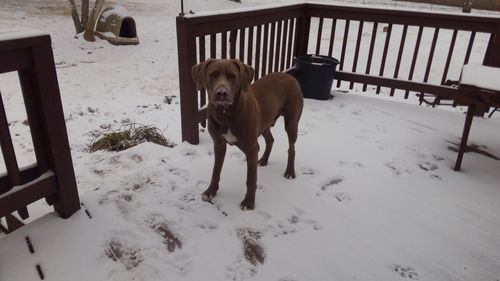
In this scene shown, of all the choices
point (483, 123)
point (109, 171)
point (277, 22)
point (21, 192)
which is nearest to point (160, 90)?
point (277, 22)

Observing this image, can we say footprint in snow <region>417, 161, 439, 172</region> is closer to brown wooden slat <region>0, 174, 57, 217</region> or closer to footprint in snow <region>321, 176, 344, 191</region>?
footprint in snow <region>321, 176, 344, 191</region>

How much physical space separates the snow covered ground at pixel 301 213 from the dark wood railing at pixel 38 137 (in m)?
0.22

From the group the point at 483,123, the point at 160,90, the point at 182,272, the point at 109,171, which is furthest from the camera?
the point at 160,90

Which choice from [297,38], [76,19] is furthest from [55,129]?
[76,19]

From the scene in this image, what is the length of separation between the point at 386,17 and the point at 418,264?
12.7 feet

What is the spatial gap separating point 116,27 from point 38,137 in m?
8.17

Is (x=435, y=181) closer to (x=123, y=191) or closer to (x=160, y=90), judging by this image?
(x=123, y=191)

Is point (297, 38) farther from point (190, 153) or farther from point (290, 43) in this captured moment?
point (190, 153)

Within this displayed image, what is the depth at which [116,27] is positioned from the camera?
9.59 meters

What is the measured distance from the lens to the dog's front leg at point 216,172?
2838 mm

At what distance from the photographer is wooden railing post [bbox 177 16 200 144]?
334 cm

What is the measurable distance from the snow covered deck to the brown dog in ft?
0.97

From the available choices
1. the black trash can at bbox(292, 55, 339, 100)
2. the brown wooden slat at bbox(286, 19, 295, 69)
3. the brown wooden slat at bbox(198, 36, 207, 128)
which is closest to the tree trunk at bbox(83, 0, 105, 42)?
the brown wooden slat at bbox(286, 19, 295, 69)

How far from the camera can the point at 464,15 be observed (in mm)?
4723
